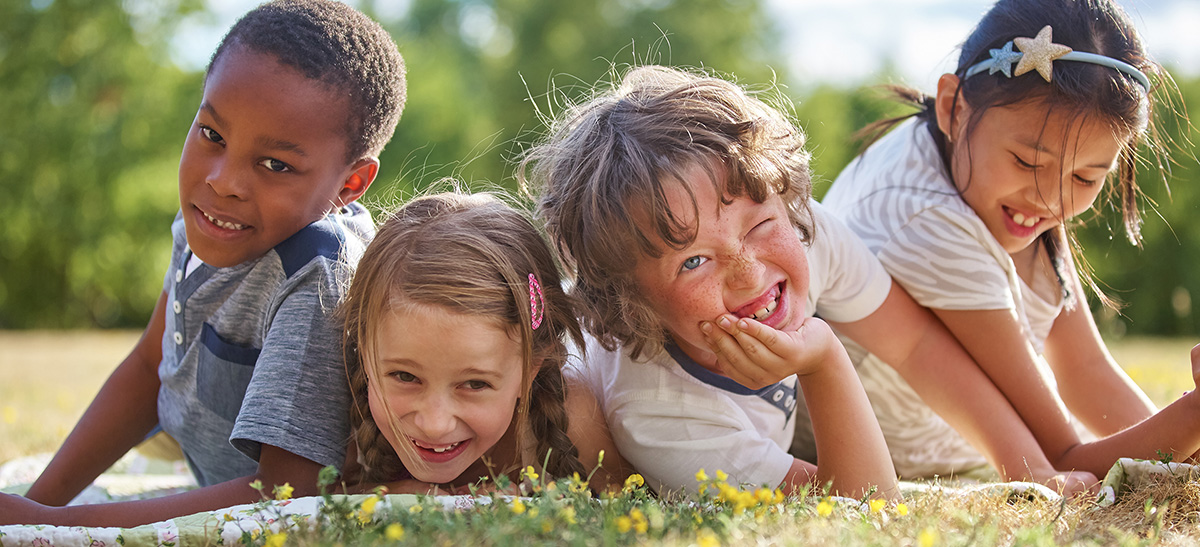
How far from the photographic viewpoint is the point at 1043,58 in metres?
3.13

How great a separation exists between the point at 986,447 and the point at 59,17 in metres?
18.2

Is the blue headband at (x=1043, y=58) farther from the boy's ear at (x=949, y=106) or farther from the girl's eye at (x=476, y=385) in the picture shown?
the girl's eye at (x=476, y=385)

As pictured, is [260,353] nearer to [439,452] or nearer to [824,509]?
[439,452]

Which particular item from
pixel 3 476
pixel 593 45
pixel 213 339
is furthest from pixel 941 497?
pixel 593 45

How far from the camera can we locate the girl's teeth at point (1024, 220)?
333 centimetres

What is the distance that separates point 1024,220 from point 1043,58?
0.58 metres

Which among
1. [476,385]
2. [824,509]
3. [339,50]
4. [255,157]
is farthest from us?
[339,50]

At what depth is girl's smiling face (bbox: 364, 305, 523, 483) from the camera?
246 centimetres

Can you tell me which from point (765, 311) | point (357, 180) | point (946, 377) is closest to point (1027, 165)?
point (946, 377)

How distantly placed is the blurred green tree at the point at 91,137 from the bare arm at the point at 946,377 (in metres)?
16.1

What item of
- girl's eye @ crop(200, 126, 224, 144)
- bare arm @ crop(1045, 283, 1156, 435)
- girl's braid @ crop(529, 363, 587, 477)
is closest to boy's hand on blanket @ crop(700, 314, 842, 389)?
girl's braid @ crop(529, 363, 587, 477)

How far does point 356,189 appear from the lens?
3.01m

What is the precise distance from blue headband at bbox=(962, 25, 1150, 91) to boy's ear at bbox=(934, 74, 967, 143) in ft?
0.57

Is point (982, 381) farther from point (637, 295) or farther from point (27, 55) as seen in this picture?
point (27, 55)
